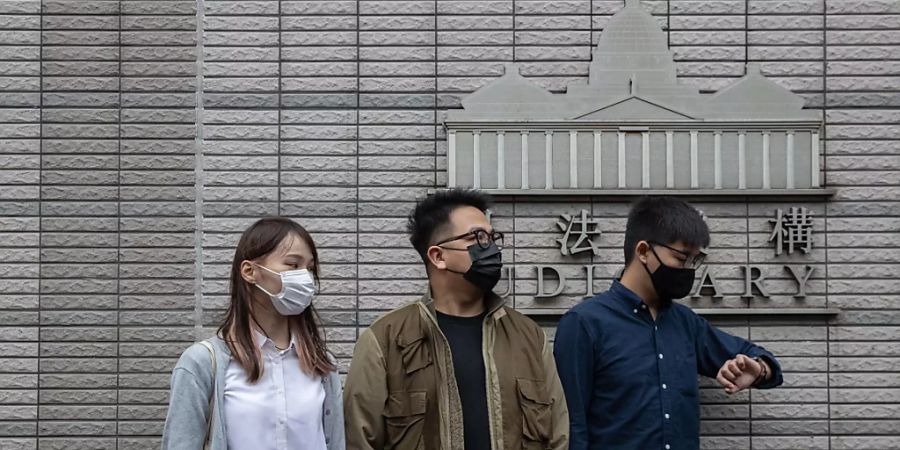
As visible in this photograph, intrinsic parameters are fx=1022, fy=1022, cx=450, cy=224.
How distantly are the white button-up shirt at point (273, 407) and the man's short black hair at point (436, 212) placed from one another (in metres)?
0.86

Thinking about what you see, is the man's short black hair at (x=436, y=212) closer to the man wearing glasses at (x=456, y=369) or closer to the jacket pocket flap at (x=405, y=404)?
the man wearing glasses at (x=456, y=369)

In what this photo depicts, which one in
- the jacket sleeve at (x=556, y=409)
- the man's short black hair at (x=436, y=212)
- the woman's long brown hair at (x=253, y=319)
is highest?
the man's short black hair at (x=436, y=212)

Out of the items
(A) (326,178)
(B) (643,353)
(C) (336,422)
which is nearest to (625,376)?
(B) (643,353)

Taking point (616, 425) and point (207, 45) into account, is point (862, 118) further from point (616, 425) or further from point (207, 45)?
point (207, 45)

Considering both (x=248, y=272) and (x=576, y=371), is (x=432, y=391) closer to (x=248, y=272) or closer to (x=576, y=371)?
(x=576, y=371)

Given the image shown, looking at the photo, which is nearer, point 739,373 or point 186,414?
point 186,414

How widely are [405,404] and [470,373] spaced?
269 millimetres

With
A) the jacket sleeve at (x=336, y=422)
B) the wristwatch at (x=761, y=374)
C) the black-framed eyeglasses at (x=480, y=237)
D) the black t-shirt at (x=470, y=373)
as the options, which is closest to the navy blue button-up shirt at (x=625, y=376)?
the wristwatch at (x=761, y=374)

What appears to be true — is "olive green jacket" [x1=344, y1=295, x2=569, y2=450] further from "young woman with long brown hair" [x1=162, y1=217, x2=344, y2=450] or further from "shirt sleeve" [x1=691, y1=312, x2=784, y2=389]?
"shirt sleeve" [x1=691, y1=312, x2=784, y2=389]

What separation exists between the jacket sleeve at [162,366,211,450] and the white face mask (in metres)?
0.38

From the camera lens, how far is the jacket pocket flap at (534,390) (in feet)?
12.6

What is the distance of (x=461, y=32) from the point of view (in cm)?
530

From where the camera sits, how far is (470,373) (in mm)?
3830

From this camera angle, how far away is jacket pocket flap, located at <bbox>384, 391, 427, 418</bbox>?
3.80m
